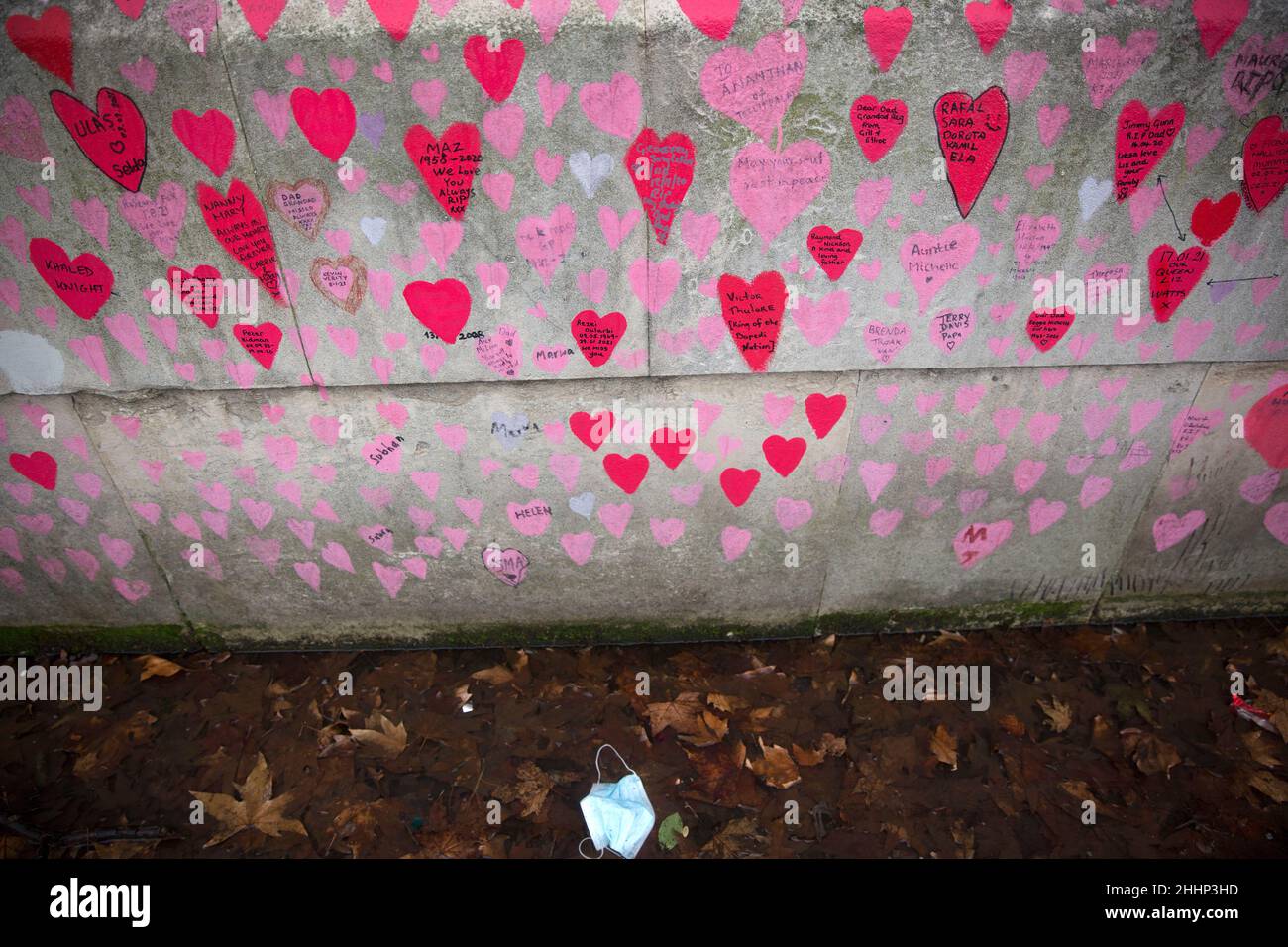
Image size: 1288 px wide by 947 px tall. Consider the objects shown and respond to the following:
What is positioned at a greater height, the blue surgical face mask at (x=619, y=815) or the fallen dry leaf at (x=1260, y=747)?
the fallen dry leaf at (x=1260, y=747)

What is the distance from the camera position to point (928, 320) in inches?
115

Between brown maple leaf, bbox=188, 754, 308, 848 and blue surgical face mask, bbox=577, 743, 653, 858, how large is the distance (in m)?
1.29

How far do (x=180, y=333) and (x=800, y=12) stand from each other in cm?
278

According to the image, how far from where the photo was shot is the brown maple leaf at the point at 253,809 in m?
3.03

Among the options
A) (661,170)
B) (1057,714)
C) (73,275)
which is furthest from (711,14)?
(1057,714)

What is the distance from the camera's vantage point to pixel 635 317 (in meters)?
2.87

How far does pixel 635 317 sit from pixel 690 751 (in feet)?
6.81

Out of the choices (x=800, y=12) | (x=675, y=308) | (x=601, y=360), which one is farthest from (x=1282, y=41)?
(x=601, y=360)

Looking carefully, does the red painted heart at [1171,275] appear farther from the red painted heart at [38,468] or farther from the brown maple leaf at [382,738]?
the red painted heart at [38,468]

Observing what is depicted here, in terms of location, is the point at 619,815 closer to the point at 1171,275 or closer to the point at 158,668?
the point at 158,668

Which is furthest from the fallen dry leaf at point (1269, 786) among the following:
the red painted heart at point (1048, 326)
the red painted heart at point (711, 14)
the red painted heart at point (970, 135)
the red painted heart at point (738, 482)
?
the red painted heart at point (711, 14)

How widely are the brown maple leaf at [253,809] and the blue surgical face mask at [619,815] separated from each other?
4.25ft

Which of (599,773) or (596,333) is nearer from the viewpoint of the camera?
(596,333)

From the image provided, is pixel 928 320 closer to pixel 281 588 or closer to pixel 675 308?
pixel 675 308
